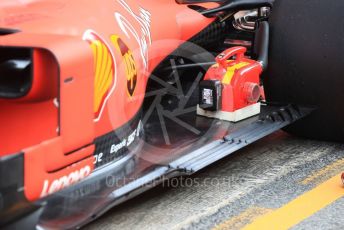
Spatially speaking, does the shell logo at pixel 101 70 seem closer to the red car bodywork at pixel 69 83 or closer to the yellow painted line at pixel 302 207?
the red car bodywork at pixel 69 83

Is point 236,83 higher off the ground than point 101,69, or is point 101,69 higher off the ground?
point 101,69

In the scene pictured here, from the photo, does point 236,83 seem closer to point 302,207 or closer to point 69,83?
point 302,207

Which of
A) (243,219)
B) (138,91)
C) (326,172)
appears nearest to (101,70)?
(138,91)

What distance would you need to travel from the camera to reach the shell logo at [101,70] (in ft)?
8.64

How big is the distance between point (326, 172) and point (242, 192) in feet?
1.89

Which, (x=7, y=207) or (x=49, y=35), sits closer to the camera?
(x=7, y=207)

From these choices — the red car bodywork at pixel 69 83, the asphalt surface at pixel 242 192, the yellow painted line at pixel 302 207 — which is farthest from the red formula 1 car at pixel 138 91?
the yellow painted line at pixel 302 207

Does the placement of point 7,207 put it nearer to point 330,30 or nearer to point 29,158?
point 29,158

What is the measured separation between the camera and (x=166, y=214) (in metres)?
2.94

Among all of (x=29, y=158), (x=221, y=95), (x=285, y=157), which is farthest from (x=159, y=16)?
(x=29, y=158)

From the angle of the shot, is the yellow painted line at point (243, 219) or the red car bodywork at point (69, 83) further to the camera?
the yellow painted line at point (243, 219)

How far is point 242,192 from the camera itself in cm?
323

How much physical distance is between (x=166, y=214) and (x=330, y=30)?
1.52m

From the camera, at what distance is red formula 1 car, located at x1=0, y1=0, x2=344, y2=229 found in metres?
2.31
